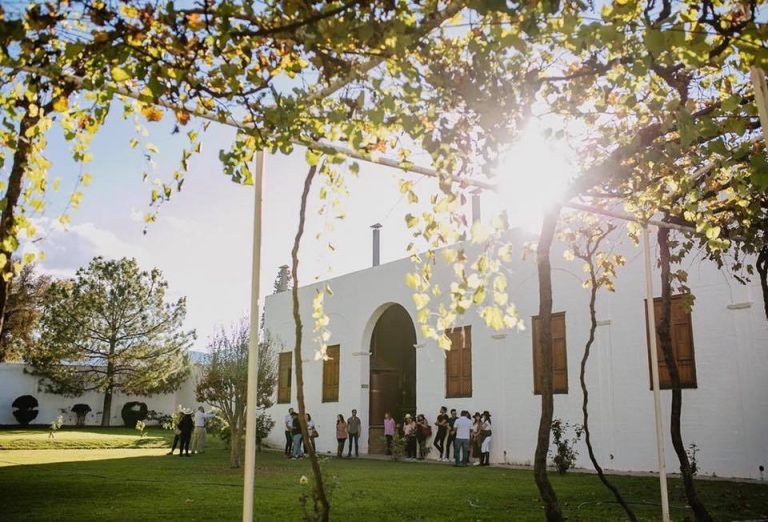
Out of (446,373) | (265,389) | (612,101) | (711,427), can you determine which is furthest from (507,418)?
(612,101)

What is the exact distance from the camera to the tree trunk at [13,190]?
11.0 feet

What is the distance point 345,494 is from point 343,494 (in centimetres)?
3

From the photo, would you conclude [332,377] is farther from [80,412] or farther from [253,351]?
[80,412]

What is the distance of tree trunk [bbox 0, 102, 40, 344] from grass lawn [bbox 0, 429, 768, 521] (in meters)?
3.28

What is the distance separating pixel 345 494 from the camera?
967 cm

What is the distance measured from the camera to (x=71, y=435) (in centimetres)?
2402

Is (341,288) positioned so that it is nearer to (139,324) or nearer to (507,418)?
(507,418)

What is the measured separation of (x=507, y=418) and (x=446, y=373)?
2387 mm

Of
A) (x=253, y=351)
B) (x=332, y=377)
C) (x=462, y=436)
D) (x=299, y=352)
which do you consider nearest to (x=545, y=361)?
(x=299, y=352)

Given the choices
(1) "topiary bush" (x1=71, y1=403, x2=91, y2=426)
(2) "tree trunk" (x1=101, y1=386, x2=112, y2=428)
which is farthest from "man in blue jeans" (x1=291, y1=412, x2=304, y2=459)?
(1) "topiary bush" (x1=71, y1=403, x2=91, y2=426)

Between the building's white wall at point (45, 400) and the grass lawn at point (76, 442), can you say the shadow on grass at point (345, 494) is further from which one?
the building's white wall at point (45, 400)

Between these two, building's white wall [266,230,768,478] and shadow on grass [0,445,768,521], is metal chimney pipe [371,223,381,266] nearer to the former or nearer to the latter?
building's white wall [266,230,768,478]

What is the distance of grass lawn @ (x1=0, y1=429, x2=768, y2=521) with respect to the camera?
763cm

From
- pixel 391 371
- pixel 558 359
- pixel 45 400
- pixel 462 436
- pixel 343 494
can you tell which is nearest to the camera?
pixel 343 494
